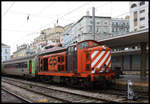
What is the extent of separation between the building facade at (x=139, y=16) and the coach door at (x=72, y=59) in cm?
3374

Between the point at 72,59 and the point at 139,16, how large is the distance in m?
36.8

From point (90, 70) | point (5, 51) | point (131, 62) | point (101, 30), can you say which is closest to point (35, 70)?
point (90, 70)

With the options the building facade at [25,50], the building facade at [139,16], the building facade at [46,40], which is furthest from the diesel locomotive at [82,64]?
the building facade at [139,16]

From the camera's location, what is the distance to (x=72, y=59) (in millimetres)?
12969

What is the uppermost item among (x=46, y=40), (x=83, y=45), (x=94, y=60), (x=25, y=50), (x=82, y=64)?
(x=46, y=40)

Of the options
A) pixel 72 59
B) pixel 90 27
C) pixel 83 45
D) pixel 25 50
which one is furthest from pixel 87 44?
pixel 25 50

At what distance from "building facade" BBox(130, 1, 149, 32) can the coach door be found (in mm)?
33737

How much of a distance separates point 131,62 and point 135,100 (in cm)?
2090

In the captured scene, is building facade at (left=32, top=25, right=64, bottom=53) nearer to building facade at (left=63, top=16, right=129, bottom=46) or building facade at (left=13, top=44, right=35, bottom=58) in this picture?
building facade at (left=13, top=44, right=35, bottom=58)

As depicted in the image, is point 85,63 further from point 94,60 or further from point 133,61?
point 133,61

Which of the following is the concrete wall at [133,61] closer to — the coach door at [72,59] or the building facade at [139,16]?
the coach door at [72,59]

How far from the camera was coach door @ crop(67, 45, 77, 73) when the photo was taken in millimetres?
12684

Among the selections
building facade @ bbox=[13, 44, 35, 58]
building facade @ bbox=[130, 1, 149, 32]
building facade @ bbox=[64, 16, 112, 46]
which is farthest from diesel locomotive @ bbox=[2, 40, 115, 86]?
building facade @ bbox=[130, 1, 149, 32]

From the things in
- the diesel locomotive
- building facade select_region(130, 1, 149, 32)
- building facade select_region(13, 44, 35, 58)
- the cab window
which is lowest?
the diesel locomotive
